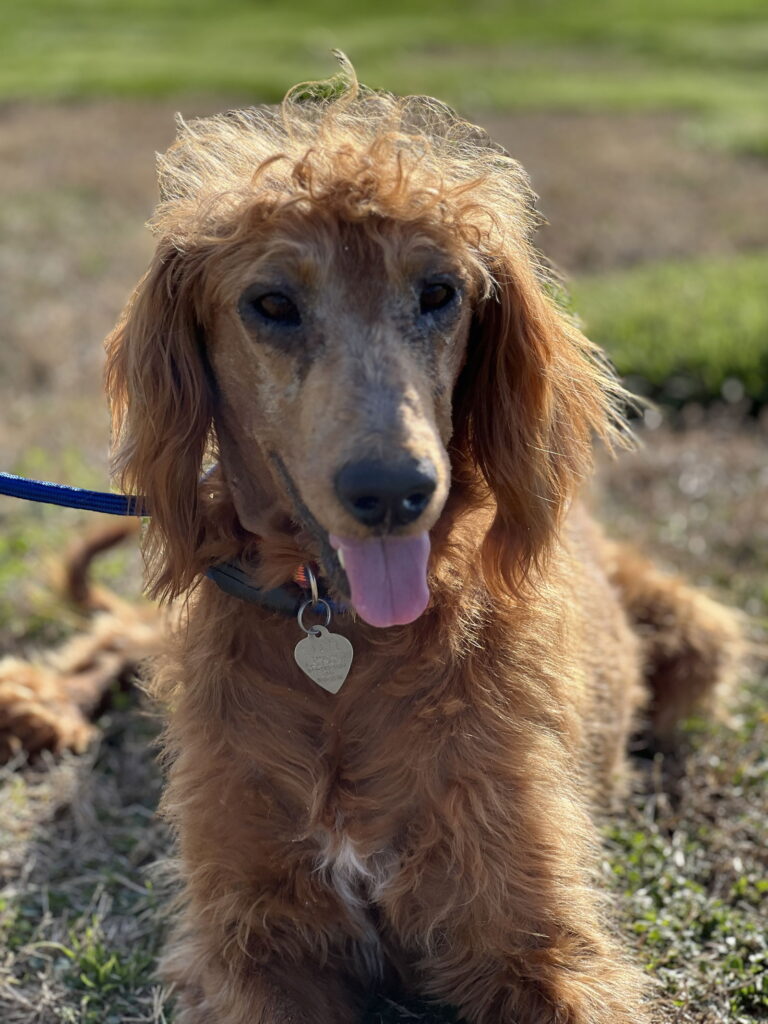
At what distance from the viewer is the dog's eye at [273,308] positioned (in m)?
2.67

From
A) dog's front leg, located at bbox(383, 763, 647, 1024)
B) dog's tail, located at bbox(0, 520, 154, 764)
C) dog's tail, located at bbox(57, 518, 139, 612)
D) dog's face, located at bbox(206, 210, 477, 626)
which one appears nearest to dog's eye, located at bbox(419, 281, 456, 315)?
dog's face, located at bbox(206, 210, 477, 626)

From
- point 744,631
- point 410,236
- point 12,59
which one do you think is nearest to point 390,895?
point 410,236

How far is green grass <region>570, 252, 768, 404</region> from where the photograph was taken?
7055 mm

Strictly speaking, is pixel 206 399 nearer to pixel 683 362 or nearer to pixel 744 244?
pixel 683 362

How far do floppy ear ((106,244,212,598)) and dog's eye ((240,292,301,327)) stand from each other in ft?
0.71

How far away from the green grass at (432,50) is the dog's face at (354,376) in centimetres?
1305

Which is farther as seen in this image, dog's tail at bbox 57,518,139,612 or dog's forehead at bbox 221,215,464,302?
dog's tail at bbox 57,518,139,612

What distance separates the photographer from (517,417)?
9.74 ft

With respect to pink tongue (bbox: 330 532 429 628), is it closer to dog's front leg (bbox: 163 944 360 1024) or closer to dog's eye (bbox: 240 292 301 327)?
dog's eye (bbox: 240 292 301 327)

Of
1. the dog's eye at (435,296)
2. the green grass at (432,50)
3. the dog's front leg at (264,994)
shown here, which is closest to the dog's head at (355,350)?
the dog's eye at (435,296)

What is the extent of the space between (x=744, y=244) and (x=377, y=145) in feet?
29.0

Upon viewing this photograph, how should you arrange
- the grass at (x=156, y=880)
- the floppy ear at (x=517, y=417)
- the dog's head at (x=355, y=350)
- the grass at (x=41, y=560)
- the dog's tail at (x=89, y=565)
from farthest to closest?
the grass at (x=41, y=560) → the dog's tail at (x=89, y=565) → the grass at (x=156, y=880) → the floppy ear at (x=517, y=417) → the dog's head at (x=355, y=350)

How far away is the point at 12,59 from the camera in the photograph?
26.6 m

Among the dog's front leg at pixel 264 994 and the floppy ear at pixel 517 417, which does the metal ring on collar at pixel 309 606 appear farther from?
the dog's front leg at pixel 264 994
